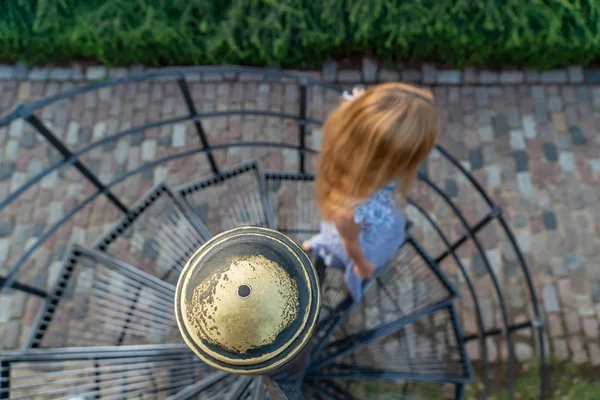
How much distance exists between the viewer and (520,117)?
5.17m

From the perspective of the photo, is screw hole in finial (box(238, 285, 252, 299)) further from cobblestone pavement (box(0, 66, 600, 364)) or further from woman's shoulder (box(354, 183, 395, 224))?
cobblestone pavement (box(0, 66, 600, 364))

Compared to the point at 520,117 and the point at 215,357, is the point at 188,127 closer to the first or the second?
the point at 520,117

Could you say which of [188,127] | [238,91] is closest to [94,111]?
[188,127]

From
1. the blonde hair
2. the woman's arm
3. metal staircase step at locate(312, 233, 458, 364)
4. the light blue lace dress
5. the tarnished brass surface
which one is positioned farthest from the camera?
metal staircase step at locate(312, 233, 458, 364)

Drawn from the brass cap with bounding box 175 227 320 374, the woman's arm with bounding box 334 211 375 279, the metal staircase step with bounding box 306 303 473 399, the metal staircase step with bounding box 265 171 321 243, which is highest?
the metal staircase step with bounding box 265 171 321 243

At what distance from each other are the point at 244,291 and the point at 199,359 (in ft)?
6.91

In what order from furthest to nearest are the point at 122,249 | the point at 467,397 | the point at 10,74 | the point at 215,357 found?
the point at 10,74
the point at 122,249
the point at 467,397
the point at 215,357

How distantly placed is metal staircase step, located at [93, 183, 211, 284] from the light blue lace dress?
3.22 feet

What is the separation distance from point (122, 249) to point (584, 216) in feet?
15.4

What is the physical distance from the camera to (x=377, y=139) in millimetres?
2189

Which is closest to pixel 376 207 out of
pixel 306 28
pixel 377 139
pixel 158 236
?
pixel 377 139

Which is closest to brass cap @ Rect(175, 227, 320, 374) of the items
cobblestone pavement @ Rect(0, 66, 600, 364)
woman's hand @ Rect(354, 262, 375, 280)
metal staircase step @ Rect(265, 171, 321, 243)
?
woman's hand @ Rect(354, 262, 375, 280)

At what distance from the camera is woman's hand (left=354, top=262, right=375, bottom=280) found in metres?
2.89

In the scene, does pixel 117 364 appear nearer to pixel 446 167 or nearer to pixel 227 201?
pixel 227 201
